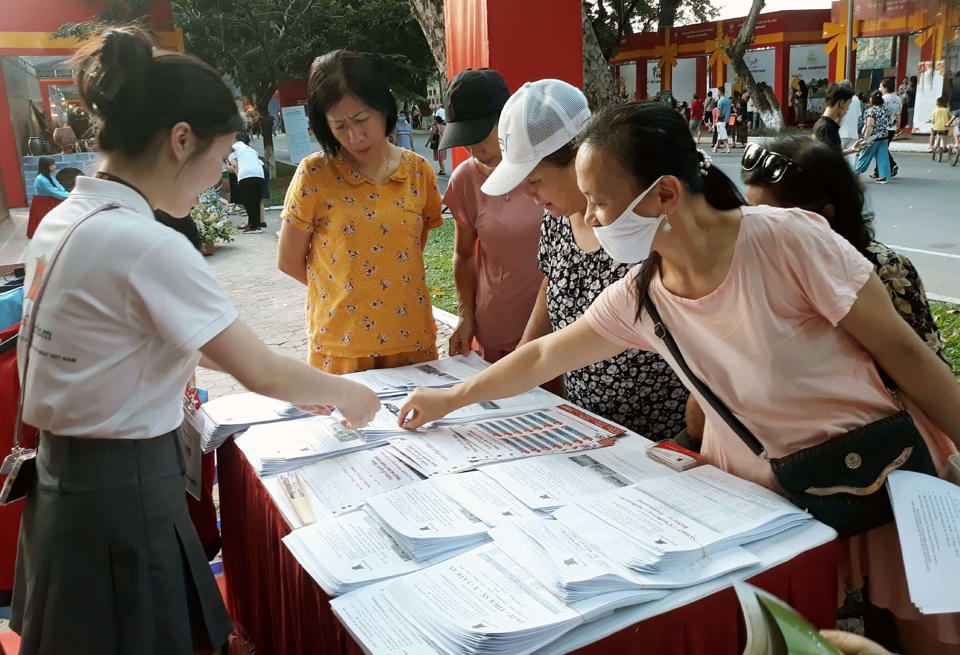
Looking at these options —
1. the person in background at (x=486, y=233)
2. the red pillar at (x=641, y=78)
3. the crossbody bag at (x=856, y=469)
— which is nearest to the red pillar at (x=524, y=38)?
the person in background at (x=486, y=233)

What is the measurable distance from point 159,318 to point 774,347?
924 mm

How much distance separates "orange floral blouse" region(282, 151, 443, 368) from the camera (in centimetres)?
222

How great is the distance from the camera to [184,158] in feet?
4.06

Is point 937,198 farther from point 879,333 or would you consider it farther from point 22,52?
point 22,52

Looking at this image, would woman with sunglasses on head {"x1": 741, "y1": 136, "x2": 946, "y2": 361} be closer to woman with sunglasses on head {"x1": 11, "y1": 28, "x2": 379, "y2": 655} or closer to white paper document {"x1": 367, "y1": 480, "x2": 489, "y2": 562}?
white paper document {"x1": 367, "y1": 480, "x2": 489, "y2": 562}

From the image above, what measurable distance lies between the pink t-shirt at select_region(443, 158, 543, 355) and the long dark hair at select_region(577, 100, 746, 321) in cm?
98

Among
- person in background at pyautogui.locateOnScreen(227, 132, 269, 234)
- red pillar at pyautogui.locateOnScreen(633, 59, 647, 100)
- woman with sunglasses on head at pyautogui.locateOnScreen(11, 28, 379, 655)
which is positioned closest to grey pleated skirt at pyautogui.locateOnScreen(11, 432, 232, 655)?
woman with sunglasses on head at pyautogui.locateOnScreen(11, 28, 379, 655)

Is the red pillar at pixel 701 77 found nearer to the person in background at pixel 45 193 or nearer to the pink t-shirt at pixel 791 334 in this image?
the person in background at pixel 45 193

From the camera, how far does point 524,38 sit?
11.5 feet

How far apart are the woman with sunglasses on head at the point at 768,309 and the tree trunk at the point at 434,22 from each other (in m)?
5.02

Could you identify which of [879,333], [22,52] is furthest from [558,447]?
[22,52]

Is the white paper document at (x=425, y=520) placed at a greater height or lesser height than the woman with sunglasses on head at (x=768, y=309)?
lesser

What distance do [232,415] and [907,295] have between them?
4.84 feet

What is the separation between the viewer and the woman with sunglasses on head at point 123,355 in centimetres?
113
